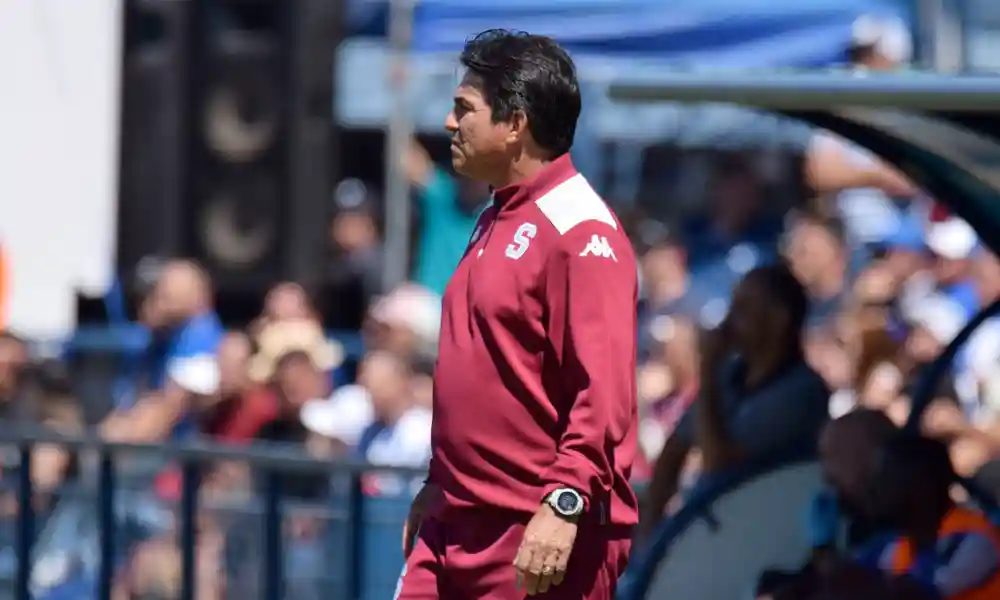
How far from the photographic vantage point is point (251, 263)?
12055 millimetres

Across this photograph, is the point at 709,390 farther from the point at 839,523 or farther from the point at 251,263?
the point at 251,263

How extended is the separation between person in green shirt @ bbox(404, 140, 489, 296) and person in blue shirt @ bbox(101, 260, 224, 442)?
A: 1170 mm

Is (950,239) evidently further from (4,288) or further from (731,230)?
(4,288)

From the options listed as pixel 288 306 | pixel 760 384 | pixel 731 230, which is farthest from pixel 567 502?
pixel 731 230

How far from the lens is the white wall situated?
11.9m

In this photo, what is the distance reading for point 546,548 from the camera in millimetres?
4344

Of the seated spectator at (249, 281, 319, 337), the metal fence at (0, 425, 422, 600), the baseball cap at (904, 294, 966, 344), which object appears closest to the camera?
the metal fence at (0, 425, 422, 600)

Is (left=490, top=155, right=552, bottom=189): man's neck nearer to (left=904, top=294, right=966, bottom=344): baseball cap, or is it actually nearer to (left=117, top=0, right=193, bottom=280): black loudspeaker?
(left=904, top=294, right=966, bottom=344): baseball cap

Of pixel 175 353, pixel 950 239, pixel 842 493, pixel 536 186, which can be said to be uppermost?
pixel 536 186

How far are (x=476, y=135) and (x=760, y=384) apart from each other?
198 centimetres

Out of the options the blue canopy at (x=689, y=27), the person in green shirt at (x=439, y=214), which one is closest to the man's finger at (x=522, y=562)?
the blue canopy at (x=689, y=27)

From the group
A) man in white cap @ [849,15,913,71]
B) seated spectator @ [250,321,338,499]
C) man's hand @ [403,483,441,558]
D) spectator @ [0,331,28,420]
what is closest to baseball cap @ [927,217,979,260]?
man in white cap @ [849,15,913,71]

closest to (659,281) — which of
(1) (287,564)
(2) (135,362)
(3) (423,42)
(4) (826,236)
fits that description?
(4) (826,236)

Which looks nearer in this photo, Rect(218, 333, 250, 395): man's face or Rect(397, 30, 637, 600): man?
Rect(397, 30, 637, 600): man
